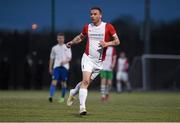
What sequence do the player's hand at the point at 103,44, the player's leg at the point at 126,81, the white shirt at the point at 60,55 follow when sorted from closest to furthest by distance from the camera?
the player's hand at the point at 103,44, the white shirt at the point at 60,55, the player's leg at the point at 126,81

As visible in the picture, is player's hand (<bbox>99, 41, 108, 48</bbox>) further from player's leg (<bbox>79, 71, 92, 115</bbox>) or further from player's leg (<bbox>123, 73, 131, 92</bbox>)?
player's leg (<bbox>123, 73, 131, 92</bbox>)

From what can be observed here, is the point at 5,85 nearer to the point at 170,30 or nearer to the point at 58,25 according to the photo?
the point at 58,25

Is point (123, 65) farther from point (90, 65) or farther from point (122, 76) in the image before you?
point (90, 65)

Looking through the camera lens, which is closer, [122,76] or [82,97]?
[82,97]

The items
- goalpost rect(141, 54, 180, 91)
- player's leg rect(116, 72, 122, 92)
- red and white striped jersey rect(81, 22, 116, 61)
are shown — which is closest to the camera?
red and white striped jersey rect(81, 22, 116, 61)

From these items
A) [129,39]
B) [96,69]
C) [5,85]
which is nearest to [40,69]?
[5,85]

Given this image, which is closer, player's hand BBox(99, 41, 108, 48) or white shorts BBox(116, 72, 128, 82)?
player's hand BBox(99, 41, 108, 48)

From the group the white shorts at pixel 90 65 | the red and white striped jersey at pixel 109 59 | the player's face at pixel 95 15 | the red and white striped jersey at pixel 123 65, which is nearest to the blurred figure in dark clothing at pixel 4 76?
the red and white striped jersey at pixel 123 65

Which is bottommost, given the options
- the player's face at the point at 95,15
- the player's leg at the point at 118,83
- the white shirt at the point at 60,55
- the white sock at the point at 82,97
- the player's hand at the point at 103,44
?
the white sock at the point at 82,97

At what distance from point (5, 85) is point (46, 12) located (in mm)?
5048

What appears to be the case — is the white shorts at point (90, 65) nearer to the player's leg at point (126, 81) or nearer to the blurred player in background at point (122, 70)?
the blurred player in background at point (122, 70)

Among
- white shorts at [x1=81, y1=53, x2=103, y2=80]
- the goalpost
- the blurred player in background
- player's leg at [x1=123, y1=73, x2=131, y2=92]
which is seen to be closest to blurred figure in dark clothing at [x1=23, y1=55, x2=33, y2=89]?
the blurred player in background

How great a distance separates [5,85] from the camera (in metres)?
37.2

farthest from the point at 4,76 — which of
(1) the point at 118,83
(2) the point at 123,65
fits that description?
(2) the point at 123,65
